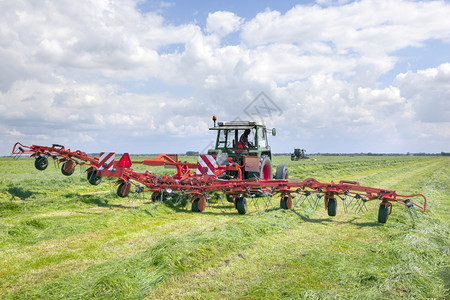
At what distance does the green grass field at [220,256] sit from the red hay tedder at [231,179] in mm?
590

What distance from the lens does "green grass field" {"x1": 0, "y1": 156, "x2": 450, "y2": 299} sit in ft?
12.1

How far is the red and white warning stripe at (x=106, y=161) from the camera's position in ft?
30.4

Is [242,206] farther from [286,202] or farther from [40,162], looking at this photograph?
[40,162]

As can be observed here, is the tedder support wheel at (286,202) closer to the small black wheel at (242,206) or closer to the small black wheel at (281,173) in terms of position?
the small black wheel at (242,206)

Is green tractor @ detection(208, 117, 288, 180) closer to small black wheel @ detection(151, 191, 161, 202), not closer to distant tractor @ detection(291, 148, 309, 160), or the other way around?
small black wheel @ detection(151, 191, 161, 202)

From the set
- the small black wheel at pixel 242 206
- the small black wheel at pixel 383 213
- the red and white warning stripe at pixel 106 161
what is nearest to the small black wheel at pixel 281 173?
the small black wheel at pixel 242 206

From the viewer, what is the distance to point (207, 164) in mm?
9672

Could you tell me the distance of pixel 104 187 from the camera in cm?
1405

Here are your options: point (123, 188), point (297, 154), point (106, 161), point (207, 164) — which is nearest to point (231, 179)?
point (207, 164)

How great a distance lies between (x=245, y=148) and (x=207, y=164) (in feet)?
7.26

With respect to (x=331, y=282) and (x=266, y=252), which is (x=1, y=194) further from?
(x=331, y=282)

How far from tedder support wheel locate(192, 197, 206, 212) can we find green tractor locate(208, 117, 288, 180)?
6.99 feet

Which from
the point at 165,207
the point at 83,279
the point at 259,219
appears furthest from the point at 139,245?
the point at 165,207

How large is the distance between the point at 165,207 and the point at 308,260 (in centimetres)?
485
